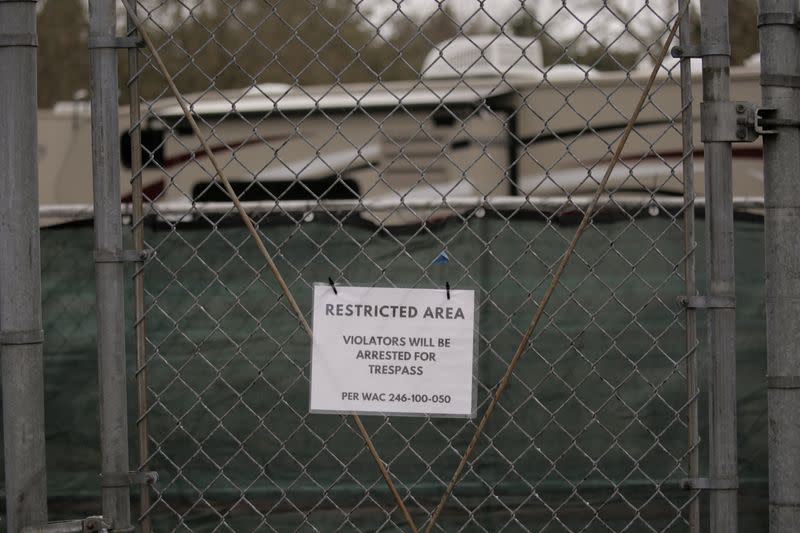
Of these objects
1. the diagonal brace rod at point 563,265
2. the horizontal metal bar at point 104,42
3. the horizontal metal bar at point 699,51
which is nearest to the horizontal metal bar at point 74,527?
the diagonal brace rod at point 563,265

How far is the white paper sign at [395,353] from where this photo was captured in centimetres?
246

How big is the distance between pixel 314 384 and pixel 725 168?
3.81 ft

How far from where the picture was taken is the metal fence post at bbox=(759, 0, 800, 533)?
94.5 inches

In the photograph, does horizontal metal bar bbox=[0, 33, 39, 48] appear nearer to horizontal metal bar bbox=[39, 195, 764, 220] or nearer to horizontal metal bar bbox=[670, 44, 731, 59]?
horizontal metal bar bbox=[39, 195, 764, 220]

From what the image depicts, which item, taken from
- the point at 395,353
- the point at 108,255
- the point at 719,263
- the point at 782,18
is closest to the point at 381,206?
the point at 395,353

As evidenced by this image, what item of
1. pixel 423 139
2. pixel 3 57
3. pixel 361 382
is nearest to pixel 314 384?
pixel 361 382

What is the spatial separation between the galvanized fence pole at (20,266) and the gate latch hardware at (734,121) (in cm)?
166

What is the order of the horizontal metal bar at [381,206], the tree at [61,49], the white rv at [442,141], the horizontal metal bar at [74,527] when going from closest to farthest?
the horizontal metal bar at [74,527]
the horizontal metal bar at [381,206]
the white rv at [442,141]
the tree at [61,49]

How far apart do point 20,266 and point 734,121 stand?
1791mm

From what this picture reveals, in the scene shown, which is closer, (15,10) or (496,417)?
(15,10)

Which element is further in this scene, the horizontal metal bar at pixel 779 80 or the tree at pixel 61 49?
the tree at pixel 61 49

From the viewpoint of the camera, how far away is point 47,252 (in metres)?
4.08

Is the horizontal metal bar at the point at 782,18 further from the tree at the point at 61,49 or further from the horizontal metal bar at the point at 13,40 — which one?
the tree at the point at 61,49

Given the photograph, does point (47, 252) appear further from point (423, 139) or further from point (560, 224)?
point (423, 139)
